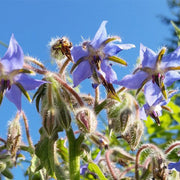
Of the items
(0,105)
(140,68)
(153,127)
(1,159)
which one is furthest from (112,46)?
(153,127)

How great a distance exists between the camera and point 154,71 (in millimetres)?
1173

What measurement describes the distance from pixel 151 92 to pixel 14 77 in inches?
17.5

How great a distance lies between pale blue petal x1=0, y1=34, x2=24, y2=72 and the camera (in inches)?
40.6

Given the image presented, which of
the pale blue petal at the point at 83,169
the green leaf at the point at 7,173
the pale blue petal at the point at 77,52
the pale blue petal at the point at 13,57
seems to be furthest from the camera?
the pale blue petal at the point at 83,169

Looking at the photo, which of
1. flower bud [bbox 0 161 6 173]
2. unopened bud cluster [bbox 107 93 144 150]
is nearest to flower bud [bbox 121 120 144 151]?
unopened bud cluster [bbox 107 93 144 150]

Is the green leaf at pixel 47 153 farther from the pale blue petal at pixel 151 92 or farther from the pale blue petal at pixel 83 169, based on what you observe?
the pale blue petal at pixel 83 169

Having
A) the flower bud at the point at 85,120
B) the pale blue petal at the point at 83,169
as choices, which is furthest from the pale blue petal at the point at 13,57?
the pale blue petal at the point at 83,169

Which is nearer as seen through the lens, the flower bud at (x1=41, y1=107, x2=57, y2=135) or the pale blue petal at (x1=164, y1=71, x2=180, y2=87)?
the flower bud at (x1=41, y1=107, x2=57, y2=135)

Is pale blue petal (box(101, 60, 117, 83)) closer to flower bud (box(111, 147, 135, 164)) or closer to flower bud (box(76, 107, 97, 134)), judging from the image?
flower bud (box(76, 107, 97, 134))

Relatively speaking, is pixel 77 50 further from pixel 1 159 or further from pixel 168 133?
pixel 168 133

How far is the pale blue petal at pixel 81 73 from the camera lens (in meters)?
1.15

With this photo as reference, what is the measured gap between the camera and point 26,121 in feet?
4.67

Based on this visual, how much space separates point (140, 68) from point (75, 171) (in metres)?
0.39

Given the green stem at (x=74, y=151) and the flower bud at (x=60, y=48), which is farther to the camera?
the flower bud at (x=60, y=48)
